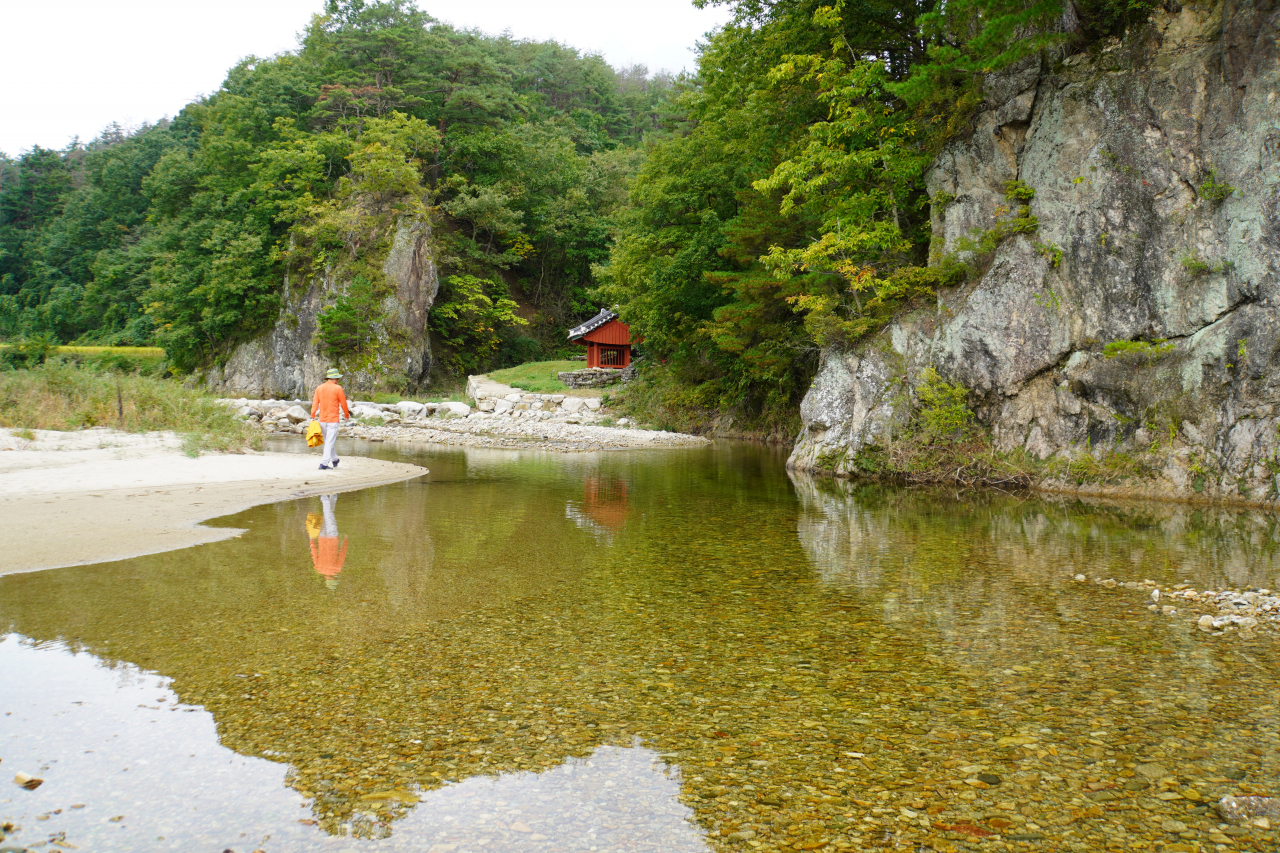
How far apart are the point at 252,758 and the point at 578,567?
426 centimetres

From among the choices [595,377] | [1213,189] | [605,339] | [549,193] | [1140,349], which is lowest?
[1140,349]

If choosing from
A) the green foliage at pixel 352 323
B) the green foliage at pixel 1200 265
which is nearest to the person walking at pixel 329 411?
the green foliage at pixel 1200 265

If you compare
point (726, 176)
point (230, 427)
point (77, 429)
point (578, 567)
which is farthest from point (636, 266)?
point (578, 567)

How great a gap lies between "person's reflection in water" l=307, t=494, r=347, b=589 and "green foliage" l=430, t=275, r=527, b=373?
33.6m

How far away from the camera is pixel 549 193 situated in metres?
48.7

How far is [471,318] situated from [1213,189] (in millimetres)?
38116

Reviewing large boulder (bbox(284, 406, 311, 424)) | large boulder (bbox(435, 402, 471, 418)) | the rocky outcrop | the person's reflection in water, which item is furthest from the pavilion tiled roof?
the person's reflection in water

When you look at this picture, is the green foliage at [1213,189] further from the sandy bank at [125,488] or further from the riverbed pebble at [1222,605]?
the sandy bank at [125,488]

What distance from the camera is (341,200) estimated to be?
134ft

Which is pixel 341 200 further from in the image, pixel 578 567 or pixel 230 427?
pixel 578 567

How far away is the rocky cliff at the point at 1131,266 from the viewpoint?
11844 millimetres

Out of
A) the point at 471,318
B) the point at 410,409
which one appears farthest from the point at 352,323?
the point at 410,409

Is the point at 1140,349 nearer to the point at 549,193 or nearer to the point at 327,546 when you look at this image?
the point at 327,546

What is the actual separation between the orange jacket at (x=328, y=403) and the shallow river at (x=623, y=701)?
21.1 feet
